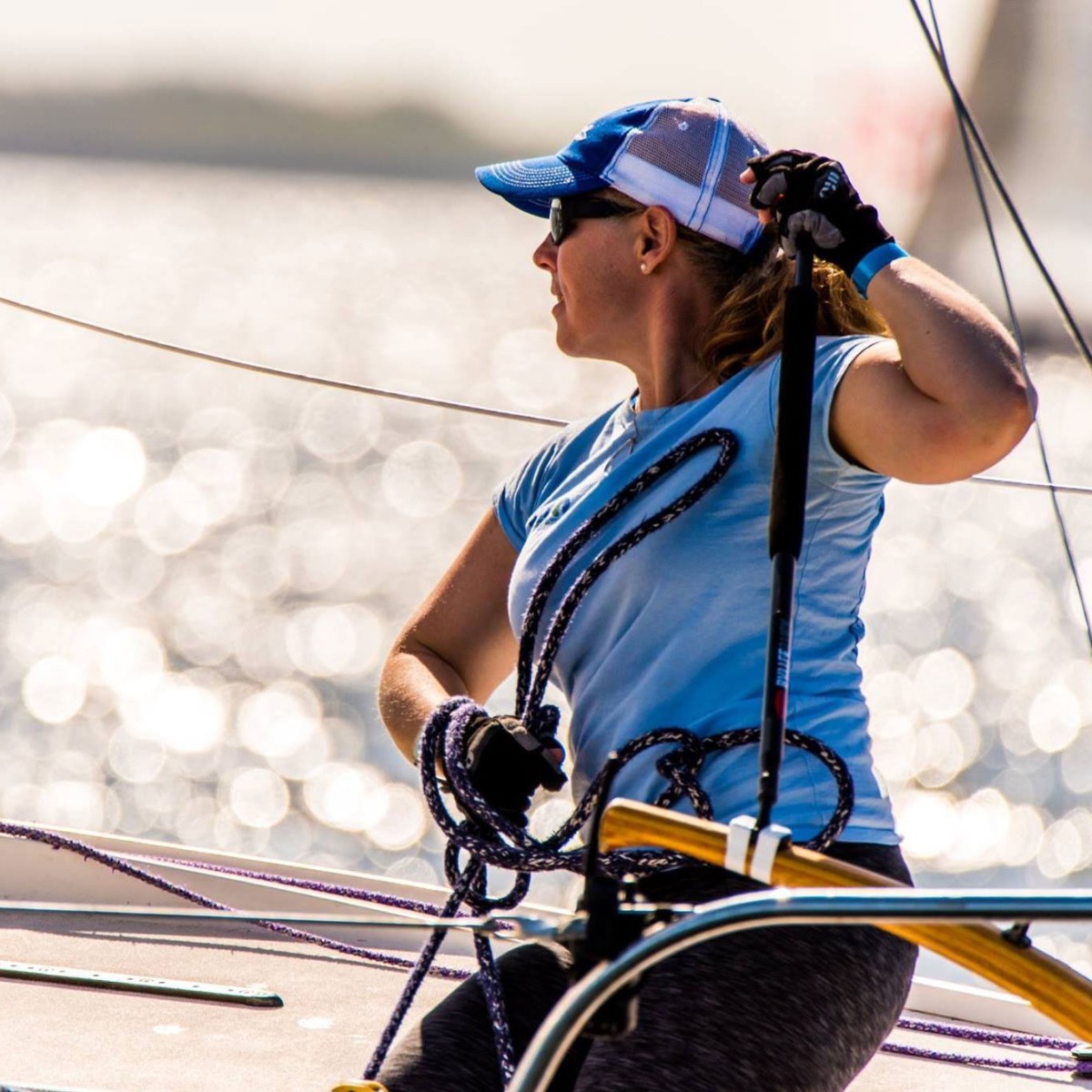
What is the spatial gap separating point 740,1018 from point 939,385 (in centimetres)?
35

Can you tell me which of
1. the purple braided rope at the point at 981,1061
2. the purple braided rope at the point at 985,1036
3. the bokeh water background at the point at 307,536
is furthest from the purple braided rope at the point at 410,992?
the bokeh water background at the point at 307,536

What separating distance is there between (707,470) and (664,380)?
14 centimetres

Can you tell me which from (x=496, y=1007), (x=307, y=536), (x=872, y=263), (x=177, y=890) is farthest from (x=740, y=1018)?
(x=307, y=536)

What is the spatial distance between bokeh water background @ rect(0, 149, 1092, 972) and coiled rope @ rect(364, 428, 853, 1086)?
0.95 metres

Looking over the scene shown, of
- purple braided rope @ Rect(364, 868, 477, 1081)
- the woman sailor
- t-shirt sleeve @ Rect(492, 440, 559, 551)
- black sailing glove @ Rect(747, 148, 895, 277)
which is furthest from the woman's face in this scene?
purple braided rope @ Rect(364, 868, 477, 1081)

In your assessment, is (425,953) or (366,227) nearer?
(425,953)

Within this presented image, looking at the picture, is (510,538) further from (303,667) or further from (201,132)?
(303,667)

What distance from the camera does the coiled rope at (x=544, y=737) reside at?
3.43 feet

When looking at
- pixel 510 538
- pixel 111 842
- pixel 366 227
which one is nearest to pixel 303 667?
pixel 366 227

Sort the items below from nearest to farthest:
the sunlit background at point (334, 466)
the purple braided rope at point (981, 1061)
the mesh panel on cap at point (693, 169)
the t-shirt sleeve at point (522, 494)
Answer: the mesh panel on cap at point (693, 169) < the t-shirt sleeve at point (522, 494) < the purple braided rope at point (981, 1061) < the sunlit background at point (334, 466)

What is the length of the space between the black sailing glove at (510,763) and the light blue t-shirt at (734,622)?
5 centimetres

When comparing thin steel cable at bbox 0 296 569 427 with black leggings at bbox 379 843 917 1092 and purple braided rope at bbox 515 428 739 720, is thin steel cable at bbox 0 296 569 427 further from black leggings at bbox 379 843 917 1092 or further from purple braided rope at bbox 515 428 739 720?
black leggings at bbox 379 843 917 1092

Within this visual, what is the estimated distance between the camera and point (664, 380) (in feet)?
4.09

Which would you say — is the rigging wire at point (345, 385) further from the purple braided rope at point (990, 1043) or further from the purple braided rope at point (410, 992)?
the purple braided rope at point (410, 992)
